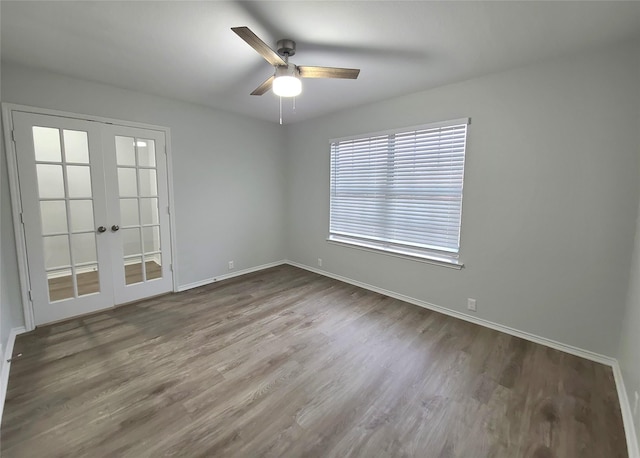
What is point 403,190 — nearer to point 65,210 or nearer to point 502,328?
point 502,328

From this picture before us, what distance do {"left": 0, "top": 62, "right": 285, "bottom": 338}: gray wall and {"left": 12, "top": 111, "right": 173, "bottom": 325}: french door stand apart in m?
0.16

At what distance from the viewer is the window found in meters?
3.05

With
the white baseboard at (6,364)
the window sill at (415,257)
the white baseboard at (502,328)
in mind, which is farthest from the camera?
the window sill at (415,257)

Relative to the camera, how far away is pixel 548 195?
2.45 meters

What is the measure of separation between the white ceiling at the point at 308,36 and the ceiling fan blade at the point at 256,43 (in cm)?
22

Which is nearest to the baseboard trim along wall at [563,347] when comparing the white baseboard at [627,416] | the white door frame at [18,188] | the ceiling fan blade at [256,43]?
the white baseboard at [627,416]

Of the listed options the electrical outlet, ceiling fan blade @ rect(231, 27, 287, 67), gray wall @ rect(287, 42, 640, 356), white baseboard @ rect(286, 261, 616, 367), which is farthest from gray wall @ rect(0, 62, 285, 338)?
the electrical outlet

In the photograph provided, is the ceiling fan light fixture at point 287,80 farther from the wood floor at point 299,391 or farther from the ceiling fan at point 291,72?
the wood floor at point 299,391

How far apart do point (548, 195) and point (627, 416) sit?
5.47 ft

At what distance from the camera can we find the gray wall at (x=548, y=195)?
215 cm

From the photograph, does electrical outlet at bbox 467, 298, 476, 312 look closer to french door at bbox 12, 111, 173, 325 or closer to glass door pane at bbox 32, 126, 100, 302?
french door at bbox 12, 111, 173, 325

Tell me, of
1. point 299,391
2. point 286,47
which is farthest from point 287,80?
point 299,391

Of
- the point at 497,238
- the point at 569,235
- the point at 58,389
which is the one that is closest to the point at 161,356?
the point at 58,389

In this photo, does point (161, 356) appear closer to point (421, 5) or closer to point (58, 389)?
point (58, 389)
